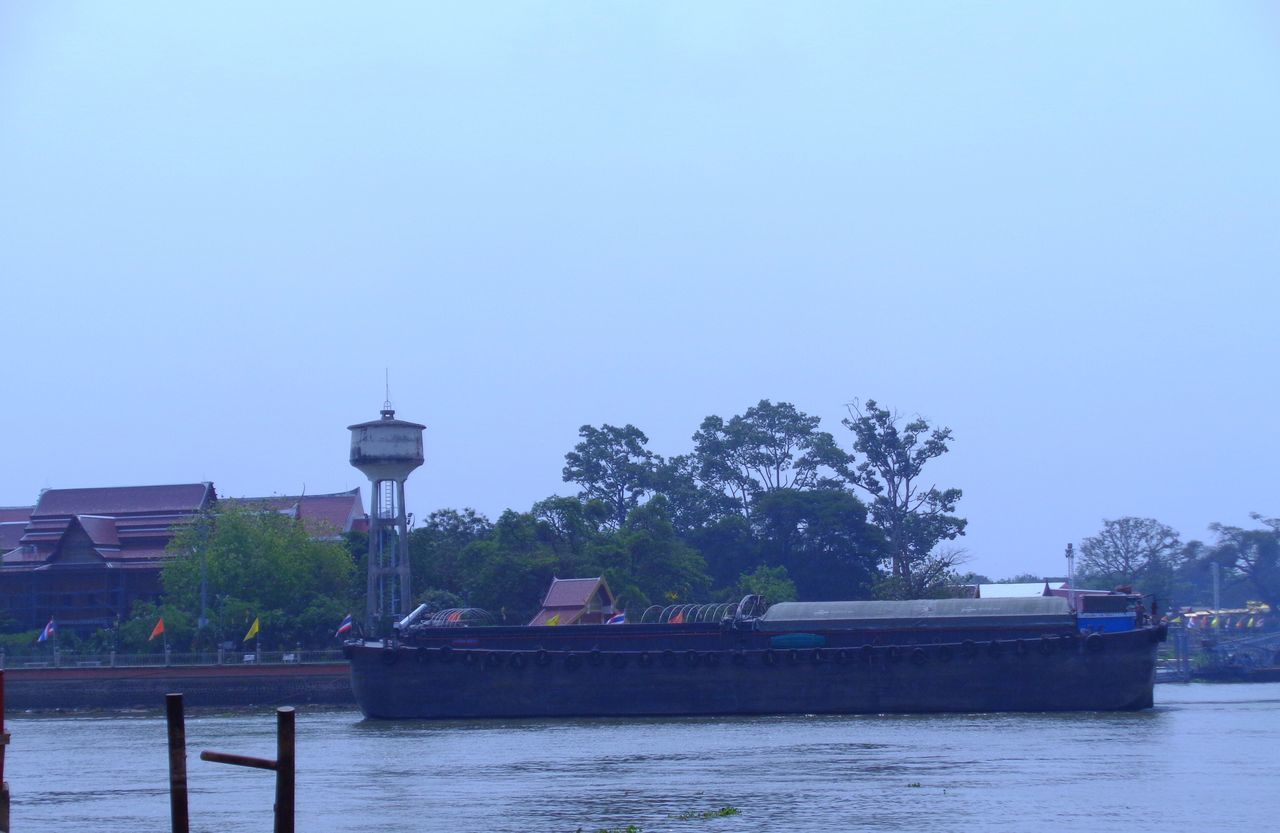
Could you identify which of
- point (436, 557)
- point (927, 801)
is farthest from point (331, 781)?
point (436, 557)

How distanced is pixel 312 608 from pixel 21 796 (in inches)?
1228

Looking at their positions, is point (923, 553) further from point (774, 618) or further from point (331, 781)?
point (331, 781)

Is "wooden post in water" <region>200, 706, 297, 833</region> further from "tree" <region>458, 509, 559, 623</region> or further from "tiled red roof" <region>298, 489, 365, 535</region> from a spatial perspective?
"tiled red roof" <region>298, 489, 365, 535</region>

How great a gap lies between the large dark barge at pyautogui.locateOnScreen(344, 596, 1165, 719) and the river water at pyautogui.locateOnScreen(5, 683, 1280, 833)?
1.25m

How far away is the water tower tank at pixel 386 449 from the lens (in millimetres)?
50000

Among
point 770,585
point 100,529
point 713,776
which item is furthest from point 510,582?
point 713,776

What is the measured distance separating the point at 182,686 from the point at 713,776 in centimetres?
3043

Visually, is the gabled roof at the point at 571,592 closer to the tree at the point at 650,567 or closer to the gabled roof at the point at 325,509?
the tree at the point at 650,567

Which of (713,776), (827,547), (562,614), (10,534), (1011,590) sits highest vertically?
(10,534)

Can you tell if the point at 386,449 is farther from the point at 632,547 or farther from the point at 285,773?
the point at 285,773

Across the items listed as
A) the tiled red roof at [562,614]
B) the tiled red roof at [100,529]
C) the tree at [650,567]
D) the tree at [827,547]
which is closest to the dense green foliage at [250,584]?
the tiled red roof at [100,529]

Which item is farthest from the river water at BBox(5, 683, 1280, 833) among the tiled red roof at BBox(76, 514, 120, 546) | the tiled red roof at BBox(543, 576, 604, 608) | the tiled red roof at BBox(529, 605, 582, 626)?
the tiled red roof at BBox(76, 514, 120, 546)

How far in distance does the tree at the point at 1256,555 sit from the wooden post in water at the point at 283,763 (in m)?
92.9

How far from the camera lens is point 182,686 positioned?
155 ft
